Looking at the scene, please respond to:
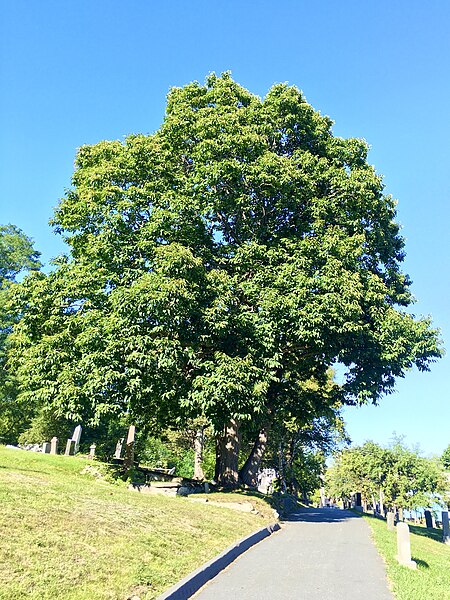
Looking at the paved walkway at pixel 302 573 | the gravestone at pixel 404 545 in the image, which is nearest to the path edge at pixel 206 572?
the paved walkway at pixel 302 573

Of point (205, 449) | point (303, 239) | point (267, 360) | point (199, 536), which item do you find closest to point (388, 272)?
point (303, 239)

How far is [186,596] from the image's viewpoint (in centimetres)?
625

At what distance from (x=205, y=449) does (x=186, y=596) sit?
38.3 metres

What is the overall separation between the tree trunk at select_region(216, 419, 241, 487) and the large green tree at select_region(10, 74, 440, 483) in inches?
2.5

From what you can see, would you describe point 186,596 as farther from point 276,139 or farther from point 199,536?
point 276,139

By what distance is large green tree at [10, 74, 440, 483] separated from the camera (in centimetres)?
1565

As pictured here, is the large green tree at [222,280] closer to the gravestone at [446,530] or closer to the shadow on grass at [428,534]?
the gravestone at [446,530]

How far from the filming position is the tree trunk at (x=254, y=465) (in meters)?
21.2

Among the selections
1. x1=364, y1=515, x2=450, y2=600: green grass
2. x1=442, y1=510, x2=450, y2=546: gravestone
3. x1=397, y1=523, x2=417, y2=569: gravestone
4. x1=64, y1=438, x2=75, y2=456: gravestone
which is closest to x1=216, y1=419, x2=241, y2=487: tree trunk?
x1=364, y1=515, x2=450, y2=600: green grass

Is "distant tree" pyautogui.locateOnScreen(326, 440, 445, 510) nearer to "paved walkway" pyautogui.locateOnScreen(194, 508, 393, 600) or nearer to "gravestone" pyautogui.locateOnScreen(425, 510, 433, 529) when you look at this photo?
"gravestone" pyautogui.locateOnScreen(425, 510, 433, 529)

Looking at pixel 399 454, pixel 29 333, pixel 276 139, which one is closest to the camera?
pixel 29 333

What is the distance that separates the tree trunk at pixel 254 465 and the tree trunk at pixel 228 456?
1.36 m

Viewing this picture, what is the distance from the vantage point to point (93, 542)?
687 centimetres

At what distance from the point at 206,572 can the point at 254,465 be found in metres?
15.0
